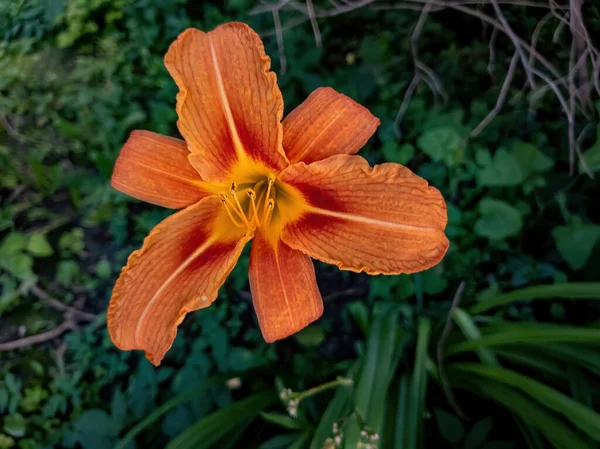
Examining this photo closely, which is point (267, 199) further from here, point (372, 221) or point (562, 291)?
point (562, 291)

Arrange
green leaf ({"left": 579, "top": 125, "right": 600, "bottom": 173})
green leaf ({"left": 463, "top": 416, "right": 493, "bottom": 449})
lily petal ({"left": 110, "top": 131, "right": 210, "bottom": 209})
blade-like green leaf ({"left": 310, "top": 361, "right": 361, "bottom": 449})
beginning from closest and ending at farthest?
lily petal ({"left": 110, "top": 131, "right": 210, "bottom": 209}) < blade-like green leaf ({"left": 310, "top": 361, "right": 361, "bottom": 449}) < green leaf ({"left": 463, "top": 416, "right": 493, "bottom": 449}) < green leaf ({"left": 579, "top": 125, "right": 600, "bottom": 173})

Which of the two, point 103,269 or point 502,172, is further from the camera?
point 103,269

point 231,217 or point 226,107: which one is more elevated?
point 226,107

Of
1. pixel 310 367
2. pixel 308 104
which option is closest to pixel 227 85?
pixel 308 104

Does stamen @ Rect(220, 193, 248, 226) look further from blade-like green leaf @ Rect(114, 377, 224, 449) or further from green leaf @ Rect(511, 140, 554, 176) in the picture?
green leaf @ Rect(511, 140, 554, 176)

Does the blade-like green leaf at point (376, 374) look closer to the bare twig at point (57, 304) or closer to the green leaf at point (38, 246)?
Result: the bare twig at point (57, 304)

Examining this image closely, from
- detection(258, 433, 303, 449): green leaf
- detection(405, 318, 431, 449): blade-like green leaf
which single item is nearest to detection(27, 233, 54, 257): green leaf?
detection(258, 433, 303, 449): green leaf

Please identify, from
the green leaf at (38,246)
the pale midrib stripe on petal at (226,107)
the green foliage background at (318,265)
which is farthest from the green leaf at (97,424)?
the pale midrib stripe on petal at (226,107)

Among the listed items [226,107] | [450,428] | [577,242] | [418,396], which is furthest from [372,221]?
[577,242]
